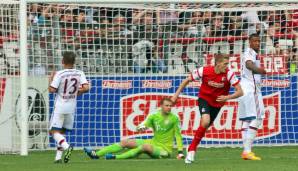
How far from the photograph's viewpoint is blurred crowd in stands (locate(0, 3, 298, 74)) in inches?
763

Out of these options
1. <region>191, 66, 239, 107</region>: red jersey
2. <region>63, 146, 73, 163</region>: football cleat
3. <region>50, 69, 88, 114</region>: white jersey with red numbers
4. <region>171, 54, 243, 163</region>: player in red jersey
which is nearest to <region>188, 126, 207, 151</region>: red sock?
<region>171, 54, 243, 163</region>: player in red jersey

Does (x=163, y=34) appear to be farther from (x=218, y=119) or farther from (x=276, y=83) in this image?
(x=276, y=83)

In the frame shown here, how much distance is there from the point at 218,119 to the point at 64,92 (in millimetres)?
5565

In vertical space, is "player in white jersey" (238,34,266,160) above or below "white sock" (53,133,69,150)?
above

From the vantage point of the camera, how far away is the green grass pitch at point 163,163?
43.4ft

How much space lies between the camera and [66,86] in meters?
15.0

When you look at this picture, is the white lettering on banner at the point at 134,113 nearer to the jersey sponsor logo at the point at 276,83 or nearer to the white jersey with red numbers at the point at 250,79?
the jersey sponsor logo at the point at 276,83

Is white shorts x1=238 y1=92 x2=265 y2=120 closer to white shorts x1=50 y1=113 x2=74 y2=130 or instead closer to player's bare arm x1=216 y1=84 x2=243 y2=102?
player's bare arm x1=216 y1=84 x2=243 y2=102

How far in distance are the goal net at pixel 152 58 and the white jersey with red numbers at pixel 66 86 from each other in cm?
384

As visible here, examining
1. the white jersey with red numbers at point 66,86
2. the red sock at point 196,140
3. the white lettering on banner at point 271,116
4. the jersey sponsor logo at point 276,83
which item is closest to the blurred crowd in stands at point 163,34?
the jersey sponsor logo at point 276,83

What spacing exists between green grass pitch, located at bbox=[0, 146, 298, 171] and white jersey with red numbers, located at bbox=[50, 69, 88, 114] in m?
0.88

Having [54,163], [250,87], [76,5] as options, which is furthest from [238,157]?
[76,5]

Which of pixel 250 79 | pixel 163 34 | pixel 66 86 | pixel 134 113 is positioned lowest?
pixel 134 113

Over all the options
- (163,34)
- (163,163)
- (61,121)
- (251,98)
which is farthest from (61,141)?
(163,34)
